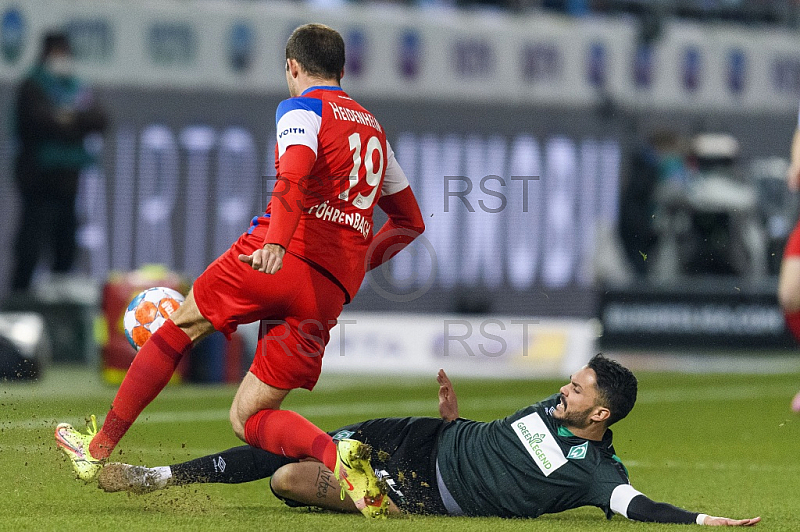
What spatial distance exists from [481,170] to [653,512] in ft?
36.6

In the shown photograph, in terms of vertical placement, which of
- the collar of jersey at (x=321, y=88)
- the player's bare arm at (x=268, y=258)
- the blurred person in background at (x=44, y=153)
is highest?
the collar of jersey at (x=321, y=88)

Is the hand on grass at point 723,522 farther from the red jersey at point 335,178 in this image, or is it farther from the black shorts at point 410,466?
the red jersey at point 335,178

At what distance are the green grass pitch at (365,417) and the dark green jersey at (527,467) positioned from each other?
11 cm

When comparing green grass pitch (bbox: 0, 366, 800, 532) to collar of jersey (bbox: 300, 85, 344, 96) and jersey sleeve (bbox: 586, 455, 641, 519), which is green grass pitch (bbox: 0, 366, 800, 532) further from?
collar of jersey (bbox: 300, 85, 344, 96)

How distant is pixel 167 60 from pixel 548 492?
10.0m

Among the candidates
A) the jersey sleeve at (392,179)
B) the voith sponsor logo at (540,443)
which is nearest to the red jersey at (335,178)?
the jersey sleeve at (392,179)

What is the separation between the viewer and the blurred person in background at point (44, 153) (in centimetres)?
1368

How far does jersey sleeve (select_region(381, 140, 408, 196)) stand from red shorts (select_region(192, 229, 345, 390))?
25.1 inches

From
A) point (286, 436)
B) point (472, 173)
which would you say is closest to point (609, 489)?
point (286, 436)

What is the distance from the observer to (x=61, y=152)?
13.7 m

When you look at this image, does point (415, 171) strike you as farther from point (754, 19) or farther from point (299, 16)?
point (754, 19)

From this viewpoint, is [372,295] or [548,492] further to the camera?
[372,295]

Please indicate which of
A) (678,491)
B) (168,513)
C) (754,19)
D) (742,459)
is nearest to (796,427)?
(742,459)

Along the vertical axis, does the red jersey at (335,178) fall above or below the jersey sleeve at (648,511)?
above
